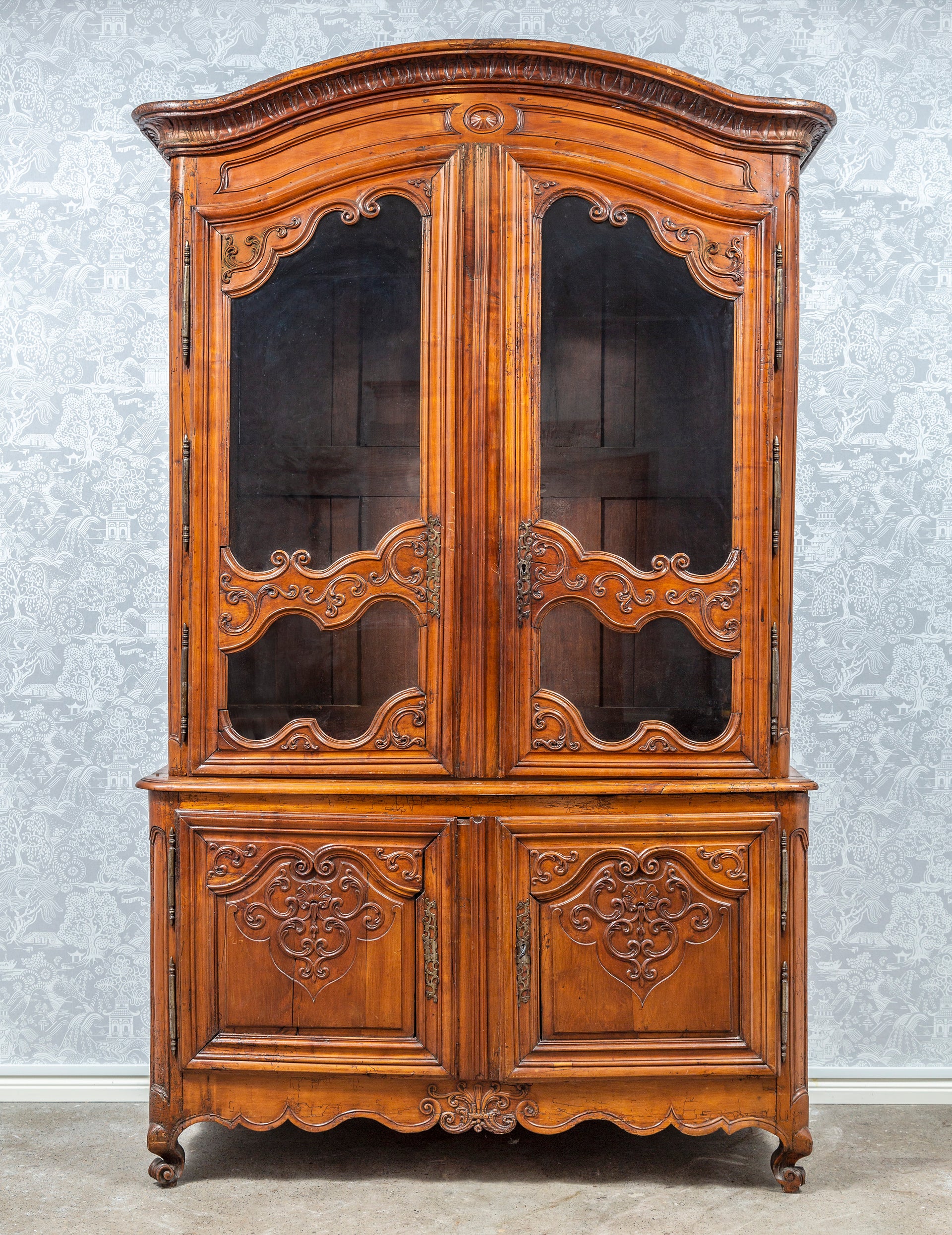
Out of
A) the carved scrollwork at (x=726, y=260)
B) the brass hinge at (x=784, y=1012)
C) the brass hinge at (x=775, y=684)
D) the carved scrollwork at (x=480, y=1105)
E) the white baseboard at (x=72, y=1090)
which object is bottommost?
the white baseboard at (x=72, y=1090)

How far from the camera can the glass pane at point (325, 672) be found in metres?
2.12

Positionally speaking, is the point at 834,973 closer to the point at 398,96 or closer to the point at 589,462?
the point at 589,462

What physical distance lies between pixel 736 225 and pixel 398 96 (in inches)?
29.8

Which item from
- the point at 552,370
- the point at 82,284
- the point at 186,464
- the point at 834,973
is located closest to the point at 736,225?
the point at 552,370

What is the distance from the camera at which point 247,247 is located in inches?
83.4

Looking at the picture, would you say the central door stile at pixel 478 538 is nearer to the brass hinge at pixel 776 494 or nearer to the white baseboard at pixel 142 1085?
the brass hinge at pixel 776 494

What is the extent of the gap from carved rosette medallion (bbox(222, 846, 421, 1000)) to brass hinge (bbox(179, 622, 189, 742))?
0.89ft

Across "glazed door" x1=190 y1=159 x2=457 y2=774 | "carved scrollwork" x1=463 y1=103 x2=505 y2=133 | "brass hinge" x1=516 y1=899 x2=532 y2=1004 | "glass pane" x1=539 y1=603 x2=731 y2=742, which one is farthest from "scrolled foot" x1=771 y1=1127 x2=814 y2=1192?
"carved scrollwork" x1=463 y1=103 x2=505 y2=133

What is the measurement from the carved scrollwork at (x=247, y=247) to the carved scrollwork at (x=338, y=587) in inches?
24.2

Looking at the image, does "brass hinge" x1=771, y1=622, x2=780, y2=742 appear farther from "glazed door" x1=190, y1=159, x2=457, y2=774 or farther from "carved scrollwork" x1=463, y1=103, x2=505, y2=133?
"carved scrollwork" x1=463, y1=103, x2=505, y2=133

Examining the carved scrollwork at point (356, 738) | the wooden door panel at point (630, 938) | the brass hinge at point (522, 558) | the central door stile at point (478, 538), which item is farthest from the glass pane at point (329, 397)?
the wooden door panel at point (630, 938)

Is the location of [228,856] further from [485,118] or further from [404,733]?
[485,118]

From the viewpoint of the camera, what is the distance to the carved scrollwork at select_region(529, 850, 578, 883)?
208cm

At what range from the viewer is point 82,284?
262 cm
